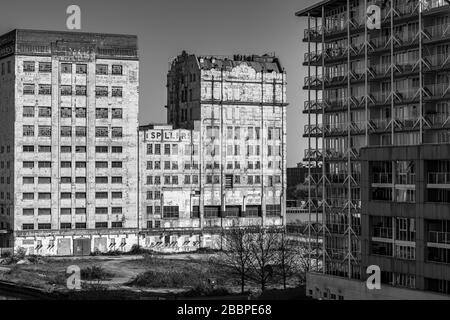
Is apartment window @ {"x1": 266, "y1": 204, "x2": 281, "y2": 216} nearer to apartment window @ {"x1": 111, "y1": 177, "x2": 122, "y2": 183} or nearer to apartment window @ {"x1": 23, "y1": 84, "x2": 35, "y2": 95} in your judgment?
apartment window @ {"x1": 111, "y1": 177, "x2": 122, "y2": 183}

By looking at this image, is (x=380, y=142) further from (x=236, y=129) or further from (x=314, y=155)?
(x=236, y=129)

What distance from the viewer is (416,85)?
71562mm

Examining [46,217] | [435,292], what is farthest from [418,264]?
[46,217]

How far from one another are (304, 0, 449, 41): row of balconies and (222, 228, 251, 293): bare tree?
26240 mm

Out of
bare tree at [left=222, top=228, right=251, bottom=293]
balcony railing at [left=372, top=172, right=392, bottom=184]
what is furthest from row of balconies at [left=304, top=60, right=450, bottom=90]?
bare tree at [left=222, top=228, right=251, bottom=293]

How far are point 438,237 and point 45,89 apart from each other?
76096mm

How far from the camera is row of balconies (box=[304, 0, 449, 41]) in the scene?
2761 inches

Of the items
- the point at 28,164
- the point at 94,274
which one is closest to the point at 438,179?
the point at 94,274

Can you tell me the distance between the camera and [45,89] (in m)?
131

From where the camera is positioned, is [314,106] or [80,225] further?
[80,225]

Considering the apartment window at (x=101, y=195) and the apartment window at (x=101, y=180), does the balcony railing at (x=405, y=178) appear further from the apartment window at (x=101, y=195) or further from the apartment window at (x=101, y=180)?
the apartment window at (x=101, y=195)

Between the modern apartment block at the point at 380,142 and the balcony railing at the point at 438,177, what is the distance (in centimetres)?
8

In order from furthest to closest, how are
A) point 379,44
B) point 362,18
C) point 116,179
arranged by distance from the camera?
point 116,179
point 362,18
point 379,44

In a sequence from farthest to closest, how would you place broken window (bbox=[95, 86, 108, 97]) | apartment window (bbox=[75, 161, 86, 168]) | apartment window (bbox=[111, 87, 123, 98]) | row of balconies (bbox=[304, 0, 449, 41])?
apartment window (bbox=[111, 87, 123, 98])
broken window (bbox=[95, 86, 108, 97])
apartment window (bbox=[75, 161, 86, 168])
row of balconies (bbox=[304, 0, 449, 41])
